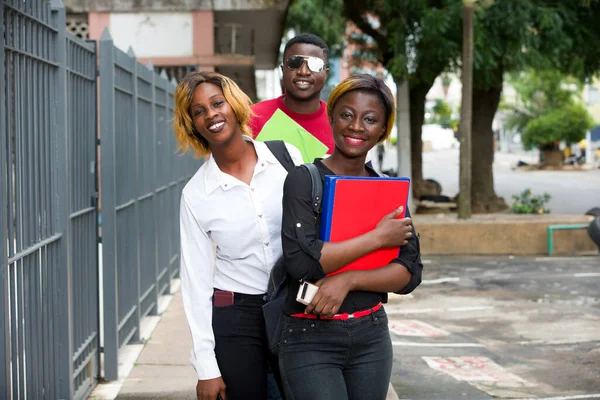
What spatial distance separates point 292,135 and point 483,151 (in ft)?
51.6

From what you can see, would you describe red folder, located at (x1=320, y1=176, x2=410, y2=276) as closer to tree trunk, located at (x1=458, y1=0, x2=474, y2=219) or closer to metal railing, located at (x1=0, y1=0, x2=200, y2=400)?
metal railing, located at (x1=0, y1=0, x2=200, y2=400)

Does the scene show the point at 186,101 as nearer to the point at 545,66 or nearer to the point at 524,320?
the point at 524,320

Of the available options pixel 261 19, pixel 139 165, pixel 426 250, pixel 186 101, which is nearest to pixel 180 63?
pixel 261 19

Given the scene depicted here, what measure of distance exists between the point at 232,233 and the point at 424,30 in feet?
42.4

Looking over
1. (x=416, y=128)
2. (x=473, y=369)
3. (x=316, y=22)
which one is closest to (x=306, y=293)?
(x=473, y=369)

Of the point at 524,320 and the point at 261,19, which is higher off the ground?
the point at 261,19

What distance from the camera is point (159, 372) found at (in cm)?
703

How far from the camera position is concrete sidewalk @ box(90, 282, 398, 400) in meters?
6.40

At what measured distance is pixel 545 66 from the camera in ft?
59.6

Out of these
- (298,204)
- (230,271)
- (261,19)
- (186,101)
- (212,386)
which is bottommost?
(212,386)

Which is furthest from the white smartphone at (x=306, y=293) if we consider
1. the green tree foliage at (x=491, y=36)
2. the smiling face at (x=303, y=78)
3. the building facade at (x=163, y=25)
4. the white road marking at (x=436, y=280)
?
the building facade at (x=163, y=25)

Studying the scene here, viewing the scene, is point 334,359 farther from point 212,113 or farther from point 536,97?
point 536,97

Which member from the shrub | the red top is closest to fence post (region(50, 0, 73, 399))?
the red top

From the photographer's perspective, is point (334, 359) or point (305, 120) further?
point (305, 120)
